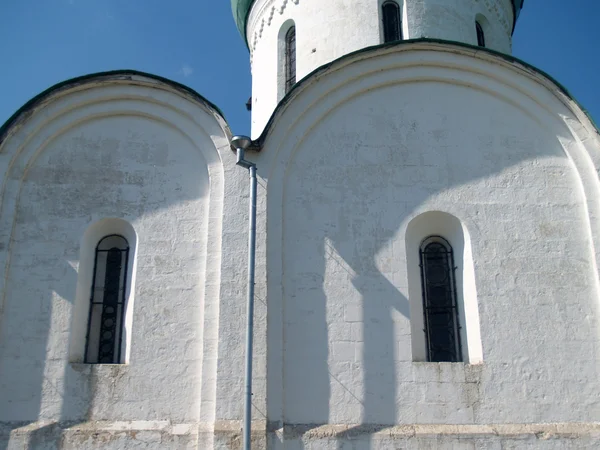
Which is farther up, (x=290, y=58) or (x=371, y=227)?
(x=290, y=58)

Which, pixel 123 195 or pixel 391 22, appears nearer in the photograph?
pixel 123 195

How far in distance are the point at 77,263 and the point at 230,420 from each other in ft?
7.58

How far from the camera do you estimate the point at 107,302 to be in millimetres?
7496

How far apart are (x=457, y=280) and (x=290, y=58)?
14.6 ft

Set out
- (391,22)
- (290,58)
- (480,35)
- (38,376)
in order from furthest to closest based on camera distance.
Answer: (480,35) < (290,58) < (391,22) < (38,376)

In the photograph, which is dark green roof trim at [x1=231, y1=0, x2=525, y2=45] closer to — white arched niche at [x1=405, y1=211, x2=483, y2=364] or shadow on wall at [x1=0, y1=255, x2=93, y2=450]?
white arched niche at [x1=405, y1=211, x2=483, y2=364]

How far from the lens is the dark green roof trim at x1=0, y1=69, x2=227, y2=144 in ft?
25.7

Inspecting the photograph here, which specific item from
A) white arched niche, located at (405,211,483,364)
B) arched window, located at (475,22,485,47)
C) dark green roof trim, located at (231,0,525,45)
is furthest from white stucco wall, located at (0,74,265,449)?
arched window, located at (475,22,485,47)

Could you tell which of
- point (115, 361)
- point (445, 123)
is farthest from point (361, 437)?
point (445, 123)

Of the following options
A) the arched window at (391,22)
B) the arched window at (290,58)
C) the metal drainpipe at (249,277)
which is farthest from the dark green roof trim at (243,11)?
the metal drainpipe at (249,277)

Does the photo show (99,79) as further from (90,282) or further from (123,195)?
(90,282)

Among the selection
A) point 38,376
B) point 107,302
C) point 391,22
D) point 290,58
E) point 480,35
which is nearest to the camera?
point 38,376

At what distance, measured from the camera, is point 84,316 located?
24.2 ft

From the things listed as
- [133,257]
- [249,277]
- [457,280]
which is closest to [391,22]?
[457,280]
